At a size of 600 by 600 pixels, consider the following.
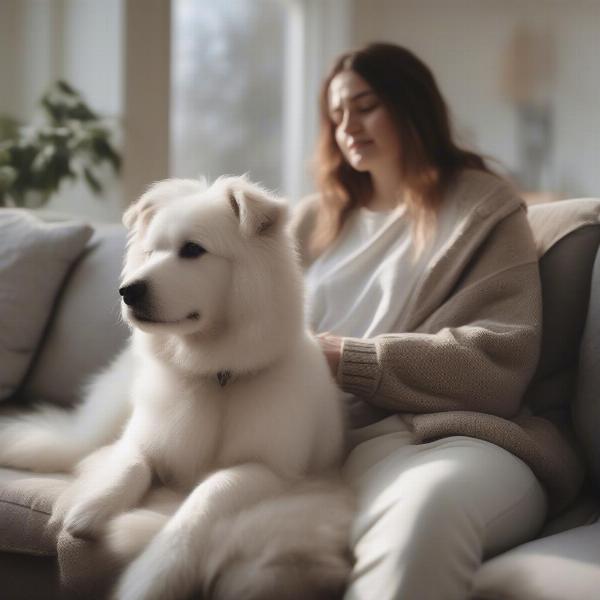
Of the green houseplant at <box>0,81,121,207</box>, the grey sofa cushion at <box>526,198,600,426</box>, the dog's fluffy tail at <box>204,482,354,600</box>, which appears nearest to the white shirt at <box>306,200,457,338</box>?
the grey sofa cushion at <box>526,198,600,426</box>

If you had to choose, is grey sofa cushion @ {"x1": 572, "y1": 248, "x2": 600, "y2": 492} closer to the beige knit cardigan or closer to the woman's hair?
the beige knit cardigan

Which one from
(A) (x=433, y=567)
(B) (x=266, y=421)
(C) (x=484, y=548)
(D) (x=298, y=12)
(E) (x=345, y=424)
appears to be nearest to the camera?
(A) (x=433, y=567)

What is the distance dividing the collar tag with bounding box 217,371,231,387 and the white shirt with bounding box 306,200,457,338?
1.41 ft

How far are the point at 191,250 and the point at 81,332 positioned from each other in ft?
2.88

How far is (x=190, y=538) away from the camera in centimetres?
132

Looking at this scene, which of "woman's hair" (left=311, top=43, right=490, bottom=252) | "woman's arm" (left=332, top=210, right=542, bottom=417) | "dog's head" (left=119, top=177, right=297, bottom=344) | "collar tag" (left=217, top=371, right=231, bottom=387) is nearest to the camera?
"dog's head" (left=119, top=177, right=297, bottom=344)

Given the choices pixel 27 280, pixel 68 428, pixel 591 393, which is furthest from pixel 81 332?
pixel 591 393

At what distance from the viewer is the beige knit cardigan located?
66.1 inches

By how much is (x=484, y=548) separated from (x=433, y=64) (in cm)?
450

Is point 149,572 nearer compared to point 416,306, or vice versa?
point 149,572

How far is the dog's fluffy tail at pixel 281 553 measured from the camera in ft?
4.09

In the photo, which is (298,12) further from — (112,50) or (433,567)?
(433,567)

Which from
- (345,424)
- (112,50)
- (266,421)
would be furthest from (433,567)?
(112,50)

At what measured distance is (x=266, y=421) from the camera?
1.56 metres
